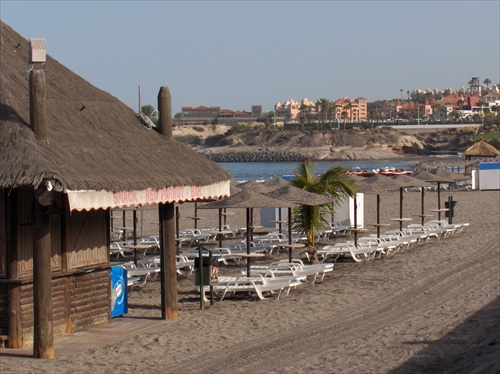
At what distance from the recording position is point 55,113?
10703mm

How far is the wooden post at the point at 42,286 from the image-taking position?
30.8ft

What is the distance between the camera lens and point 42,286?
944cm

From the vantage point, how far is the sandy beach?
31.4 feet

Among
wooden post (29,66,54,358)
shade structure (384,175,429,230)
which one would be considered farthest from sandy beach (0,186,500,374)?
shade structure (384,175,429,230)

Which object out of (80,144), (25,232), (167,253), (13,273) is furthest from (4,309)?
(167,253)

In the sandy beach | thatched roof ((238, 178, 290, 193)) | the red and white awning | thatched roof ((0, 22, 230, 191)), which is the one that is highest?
thatched roof ((0, 22, 230, 191))

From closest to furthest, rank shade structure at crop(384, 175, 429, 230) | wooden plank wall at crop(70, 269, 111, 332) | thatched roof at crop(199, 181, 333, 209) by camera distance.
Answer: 1. wooden plank wall at crop(70, 269, 111, 332)
2. thatched roof at crop(199, 181, 333, 209)
3. shade structure at crop(384, 175, 429, 230)

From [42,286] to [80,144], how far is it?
177 centimetres

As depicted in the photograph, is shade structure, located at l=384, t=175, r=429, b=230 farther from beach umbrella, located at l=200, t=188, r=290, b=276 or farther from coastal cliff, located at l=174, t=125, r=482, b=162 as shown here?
coastal cliff, located at l=174, t=125, r=482, b=162

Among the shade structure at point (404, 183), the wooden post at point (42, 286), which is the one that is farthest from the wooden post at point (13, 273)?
the shade structure at point (404, 183)

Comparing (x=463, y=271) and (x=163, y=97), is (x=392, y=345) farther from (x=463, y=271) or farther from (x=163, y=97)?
(x=463, y=271)

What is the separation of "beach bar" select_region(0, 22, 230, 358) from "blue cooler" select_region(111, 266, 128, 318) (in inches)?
17.0

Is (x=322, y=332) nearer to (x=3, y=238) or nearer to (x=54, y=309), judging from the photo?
(x=54, y=309)

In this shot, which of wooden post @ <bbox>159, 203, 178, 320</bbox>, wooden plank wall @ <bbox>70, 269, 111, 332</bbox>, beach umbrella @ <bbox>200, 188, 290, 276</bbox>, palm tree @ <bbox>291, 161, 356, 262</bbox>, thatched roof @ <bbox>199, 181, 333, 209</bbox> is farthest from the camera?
palm tree @ <bbox>291, 161, 356, 262</bbox>
